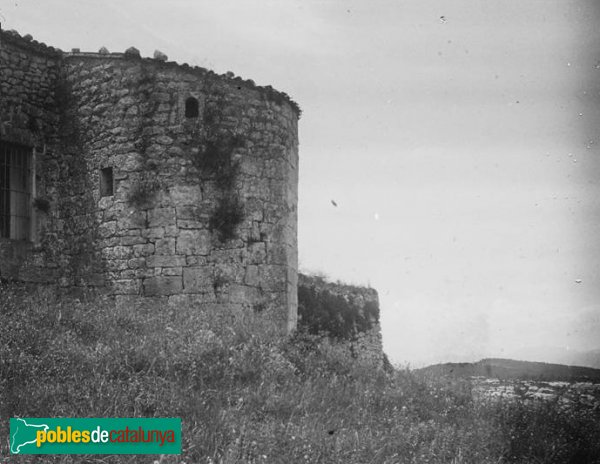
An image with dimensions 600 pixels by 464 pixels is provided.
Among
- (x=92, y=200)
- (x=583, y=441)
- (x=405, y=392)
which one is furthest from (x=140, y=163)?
(x=583, y=441)

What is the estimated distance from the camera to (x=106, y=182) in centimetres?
1362

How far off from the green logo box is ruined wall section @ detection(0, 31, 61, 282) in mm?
6787

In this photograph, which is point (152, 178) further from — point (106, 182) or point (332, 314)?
point (332, 314)

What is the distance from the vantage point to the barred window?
527 inches

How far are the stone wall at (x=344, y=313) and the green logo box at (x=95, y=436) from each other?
35.7 feet

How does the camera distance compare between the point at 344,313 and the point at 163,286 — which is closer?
the point at 163,286

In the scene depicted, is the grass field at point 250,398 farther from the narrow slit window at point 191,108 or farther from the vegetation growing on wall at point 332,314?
the vegetation growing on wall at point 332,314

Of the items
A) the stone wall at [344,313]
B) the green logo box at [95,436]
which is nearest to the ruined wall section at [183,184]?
the stone wall at [344,313]

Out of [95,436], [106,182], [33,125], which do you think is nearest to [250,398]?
[95,436]

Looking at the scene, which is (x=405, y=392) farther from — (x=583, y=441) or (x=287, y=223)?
(x=287, y=223)

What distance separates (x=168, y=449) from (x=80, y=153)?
8.32m

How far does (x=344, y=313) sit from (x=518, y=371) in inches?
216

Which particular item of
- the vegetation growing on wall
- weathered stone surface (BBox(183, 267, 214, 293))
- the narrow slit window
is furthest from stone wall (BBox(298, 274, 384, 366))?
the narrow slit window

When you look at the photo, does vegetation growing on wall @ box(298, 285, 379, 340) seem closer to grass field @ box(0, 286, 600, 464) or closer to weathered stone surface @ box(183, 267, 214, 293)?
weathered stone surface @ box(183, 267, 214, 293)
